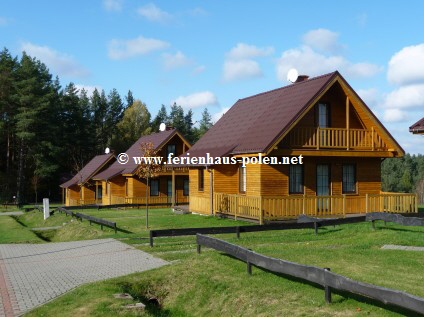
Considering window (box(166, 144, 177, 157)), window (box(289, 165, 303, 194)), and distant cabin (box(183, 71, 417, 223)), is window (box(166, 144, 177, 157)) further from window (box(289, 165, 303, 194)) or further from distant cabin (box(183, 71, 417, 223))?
window (box(289, 165, 303, 194))

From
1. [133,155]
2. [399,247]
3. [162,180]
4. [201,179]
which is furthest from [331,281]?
[133,155]

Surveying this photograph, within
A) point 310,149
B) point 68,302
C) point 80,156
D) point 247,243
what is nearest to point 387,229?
point 247,243

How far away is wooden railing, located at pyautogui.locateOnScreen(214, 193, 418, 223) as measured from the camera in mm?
22047

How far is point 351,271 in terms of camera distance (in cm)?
1084

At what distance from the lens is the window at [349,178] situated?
25156 millimetres

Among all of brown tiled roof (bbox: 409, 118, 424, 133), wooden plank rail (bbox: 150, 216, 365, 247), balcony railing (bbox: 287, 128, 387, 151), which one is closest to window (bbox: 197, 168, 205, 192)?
balcony railing (bbox: 287, 128, 387, 151)

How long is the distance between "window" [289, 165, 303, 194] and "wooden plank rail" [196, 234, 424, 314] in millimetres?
12062

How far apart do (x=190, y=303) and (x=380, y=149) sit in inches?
676

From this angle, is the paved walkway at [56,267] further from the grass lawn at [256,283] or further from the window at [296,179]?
the window at [296,179]

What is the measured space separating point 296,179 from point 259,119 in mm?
3920

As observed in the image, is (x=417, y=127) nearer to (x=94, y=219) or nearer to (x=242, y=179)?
(x=242, y=179)

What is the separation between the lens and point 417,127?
15.3 metres

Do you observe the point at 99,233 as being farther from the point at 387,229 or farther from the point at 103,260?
the point at 387,229

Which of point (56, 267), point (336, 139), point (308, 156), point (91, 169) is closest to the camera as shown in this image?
point (56, 267)
